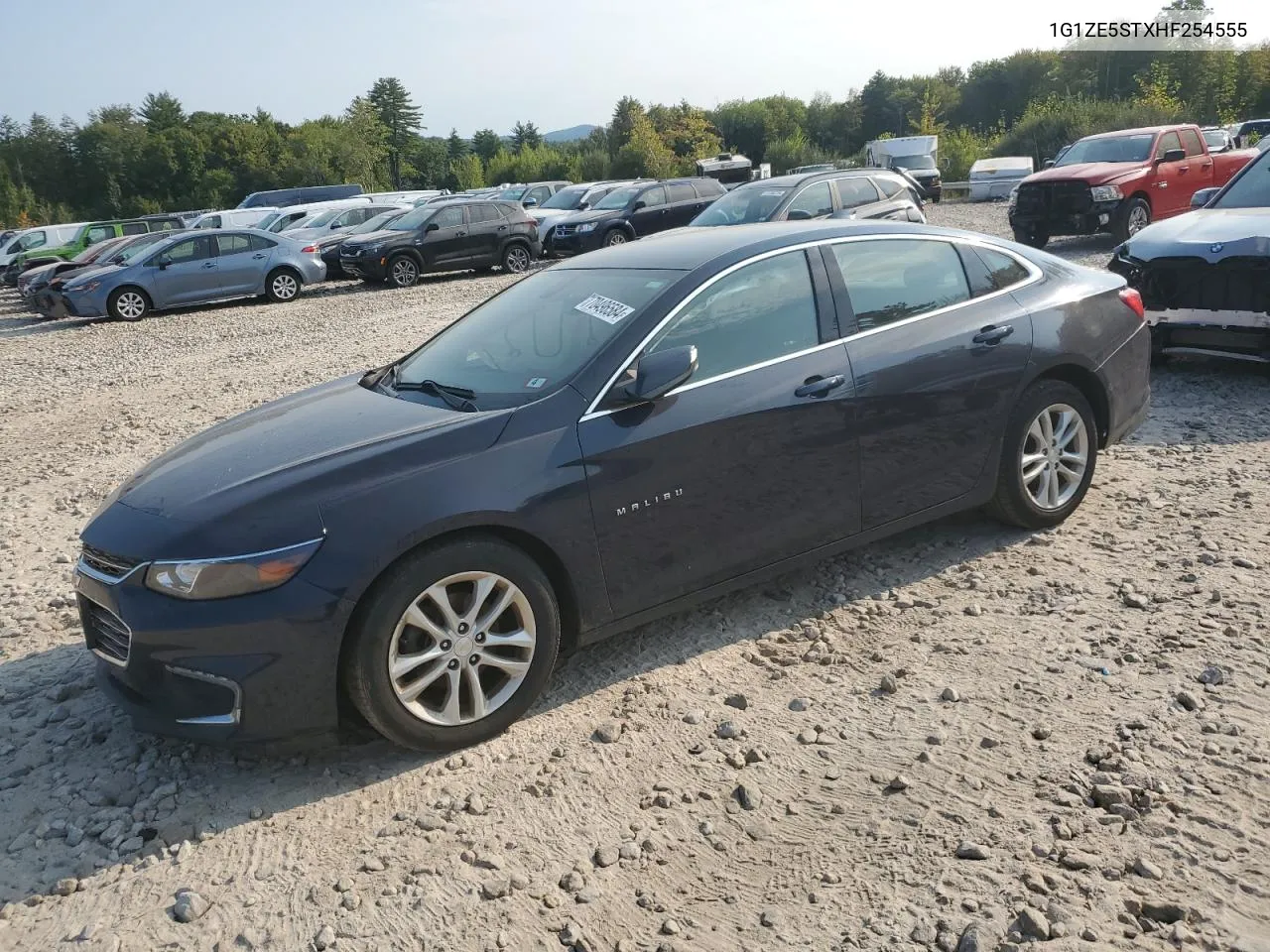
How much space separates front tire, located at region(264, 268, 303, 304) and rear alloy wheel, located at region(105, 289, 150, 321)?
2139 mm

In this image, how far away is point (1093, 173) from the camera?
16.2 meters

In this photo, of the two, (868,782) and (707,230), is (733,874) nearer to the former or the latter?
(868,782)

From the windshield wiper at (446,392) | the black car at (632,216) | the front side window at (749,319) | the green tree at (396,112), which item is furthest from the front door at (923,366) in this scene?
the green tree at (396,112)

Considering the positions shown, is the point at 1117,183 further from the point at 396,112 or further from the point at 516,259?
the point at 396,112

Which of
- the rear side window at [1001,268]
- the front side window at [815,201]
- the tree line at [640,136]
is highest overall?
the tree line at [640,136]

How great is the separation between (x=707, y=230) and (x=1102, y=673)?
266cm

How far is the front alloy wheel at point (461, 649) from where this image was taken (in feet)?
11.6

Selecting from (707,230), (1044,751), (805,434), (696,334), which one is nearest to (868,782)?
(1044,751)

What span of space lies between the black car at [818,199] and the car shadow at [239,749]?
9.78 metres

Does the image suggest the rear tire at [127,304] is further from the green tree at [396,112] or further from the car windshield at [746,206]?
the green tree at [396,112]

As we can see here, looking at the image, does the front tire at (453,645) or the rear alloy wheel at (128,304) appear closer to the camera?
the front tire at (453,645)

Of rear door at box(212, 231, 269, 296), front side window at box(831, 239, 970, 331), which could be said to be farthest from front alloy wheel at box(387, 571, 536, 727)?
rear door at box(212, 231, 269, 296)

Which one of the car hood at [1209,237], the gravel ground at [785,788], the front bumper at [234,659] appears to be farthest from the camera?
the car hood at [1209,237]

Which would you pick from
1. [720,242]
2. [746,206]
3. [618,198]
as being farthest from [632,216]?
[720,242]
